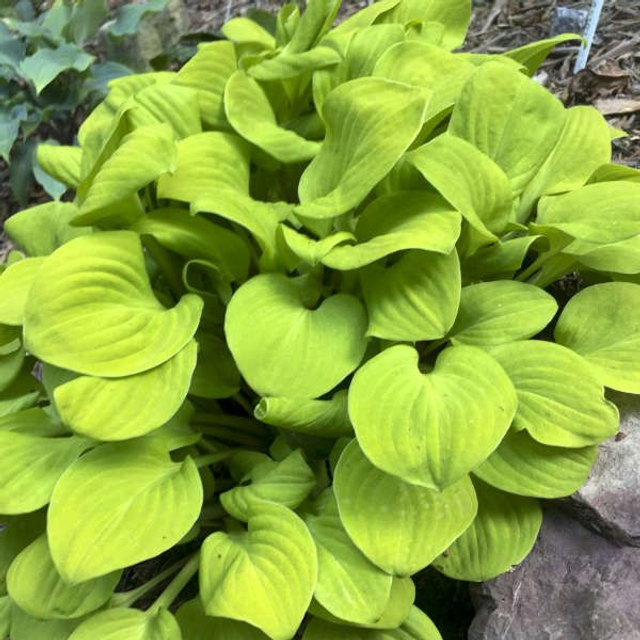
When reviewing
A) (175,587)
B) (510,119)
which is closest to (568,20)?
(510,119)

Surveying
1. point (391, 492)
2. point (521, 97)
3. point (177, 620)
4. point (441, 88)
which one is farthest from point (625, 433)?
point (177, 620)

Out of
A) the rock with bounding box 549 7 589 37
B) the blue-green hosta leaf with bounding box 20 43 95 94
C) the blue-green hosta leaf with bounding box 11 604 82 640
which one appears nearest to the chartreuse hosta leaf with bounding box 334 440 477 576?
the blue-green hosta leaf with bounding box 11 604 82 640

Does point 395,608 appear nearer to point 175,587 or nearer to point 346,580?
point 346,580

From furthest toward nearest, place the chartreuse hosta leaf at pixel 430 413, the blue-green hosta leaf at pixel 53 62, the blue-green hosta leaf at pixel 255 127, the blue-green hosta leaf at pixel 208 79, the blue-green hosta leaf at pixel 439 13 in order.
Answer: the blue-green hosta leaf at pixel 53 62
the blue-green hosta leaf at pixel 439 13
the blue-green hosta leaf at pixel 208 79
the blue-green hosta leaf at pixel 255 127
the chartreuse hosta leaf at pixel 430 413

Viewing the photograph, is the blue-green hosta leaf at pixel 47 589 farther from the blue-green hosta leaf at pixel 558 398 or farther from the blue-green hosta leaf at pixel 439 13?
the blue-green hosta leaf at pixel 439 13

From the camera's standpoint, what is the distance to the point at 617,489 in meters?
1.24

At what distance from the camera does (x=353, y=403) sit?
1.07 meters

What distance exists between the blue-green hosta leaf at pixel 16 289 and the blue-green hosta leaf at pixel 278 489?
501 millimetres

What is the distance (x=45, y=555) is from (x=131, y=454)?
0.75 ft

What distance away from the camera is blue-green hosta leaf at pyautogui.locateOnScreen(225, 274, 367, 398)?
3.73 ft

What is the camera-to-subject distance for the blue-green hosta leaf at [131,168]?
1156 mm

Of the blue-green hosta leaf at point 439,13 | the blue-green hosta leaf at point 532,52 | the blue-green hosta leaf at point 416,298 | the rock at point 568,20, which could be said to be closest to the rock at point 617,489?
the blue-green hosta leaf at point 416,298

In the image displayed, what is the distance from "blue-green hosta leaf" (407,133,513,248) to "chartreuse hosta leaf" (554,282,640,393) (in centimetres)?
23

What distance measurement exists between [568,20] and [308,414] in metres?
2.21
